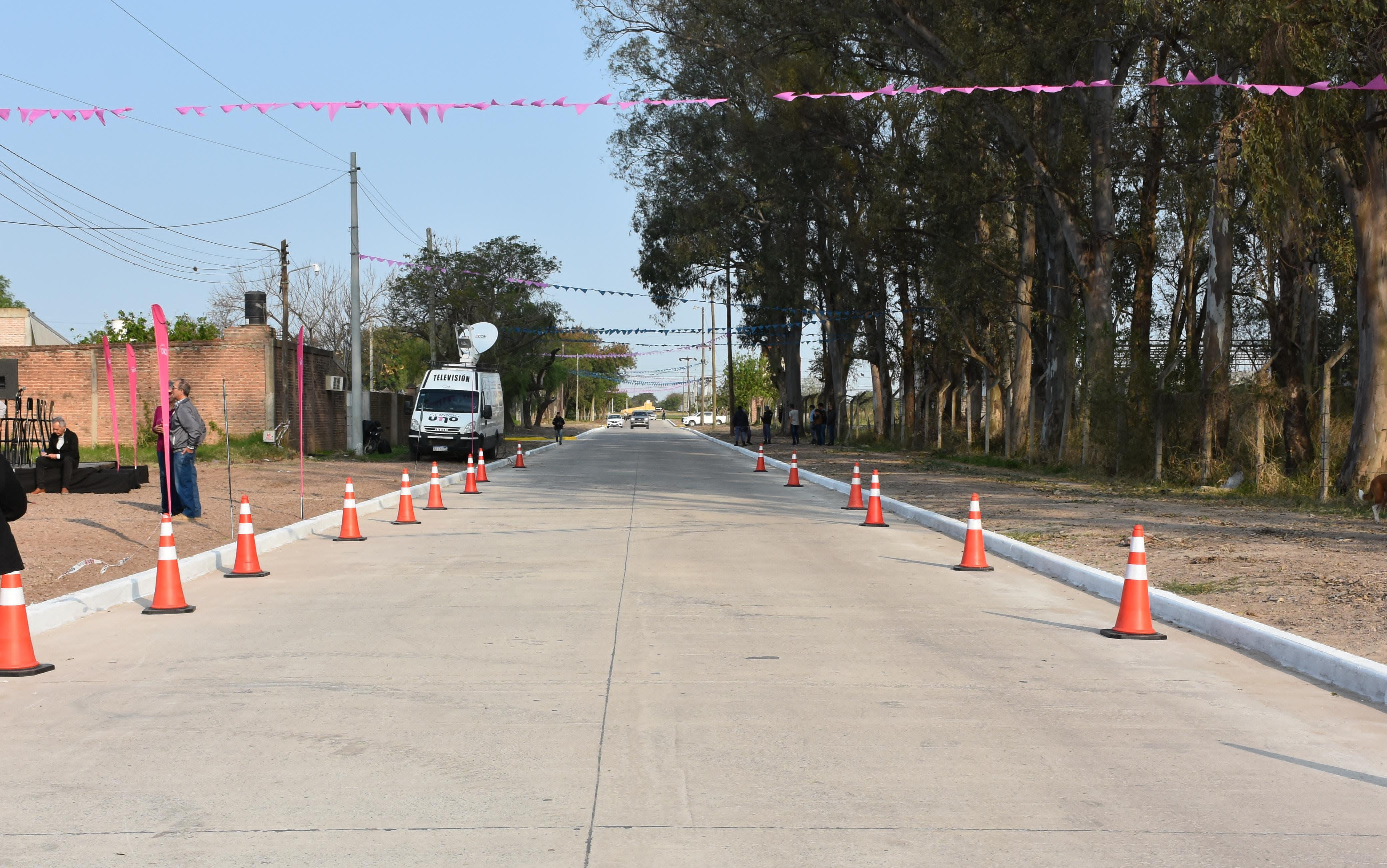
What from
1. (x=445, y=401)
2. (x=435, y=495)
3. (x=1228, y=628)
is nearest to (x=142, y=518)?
(x=435, y=495)

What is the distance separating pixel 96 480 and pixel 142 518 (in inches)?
193

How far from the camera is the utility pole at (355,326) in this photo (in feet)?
116

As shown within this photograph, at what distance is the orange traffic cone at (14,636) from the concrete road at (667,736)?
118 millimetres

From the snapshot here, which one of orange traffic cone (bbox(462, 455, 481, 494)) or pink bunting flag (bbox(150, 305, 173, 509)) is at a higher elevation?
pink bunting flag (bbox(150, 305, 173, 509))

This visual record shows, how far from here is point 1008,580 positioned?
12312 millimetres

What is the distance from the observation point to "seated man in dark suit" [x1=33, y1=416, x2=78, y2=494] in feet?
67.8

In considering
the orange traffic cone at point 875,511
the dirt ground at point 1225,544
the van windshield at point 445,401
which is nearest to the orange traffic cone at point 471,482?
the dirt ground at point 1225,544

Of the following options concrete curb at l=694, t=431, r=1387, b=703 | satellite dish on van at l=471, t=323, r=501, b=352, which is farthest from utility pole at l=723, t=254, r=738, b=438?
concrete curb at l=694, t=431, r=1387, b=703

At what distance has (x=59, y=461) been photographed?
2083 cm

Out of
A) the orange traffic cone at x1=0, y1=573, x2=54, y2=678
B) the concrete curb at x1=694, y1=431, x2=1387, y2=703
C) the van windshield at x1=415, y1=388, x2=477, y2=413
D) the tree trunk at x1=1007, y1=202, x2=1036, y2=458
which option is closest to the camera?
the concrete curb at x1=694, y1=431, x2=1387, y2=703

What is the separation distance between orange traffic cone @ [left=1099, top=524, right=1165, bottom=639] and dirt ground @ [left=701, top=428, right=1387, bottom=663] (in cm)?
92

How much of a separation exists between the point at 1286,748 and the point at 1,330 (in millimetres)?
51590

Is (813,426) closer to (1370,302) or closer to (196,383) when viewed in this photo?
(196,383)

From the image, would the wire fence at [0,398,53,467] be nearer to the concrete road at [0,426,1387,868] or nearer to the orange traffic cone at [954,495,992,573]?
the concrete road at [0,426,1387,868]
